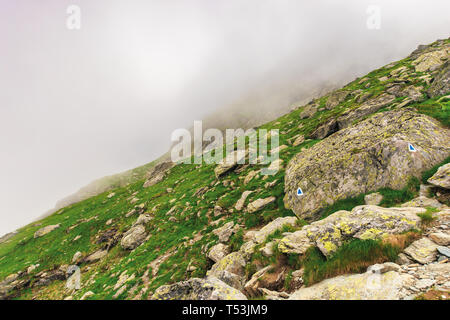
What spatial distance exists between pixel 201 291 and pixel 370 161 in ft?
46.9

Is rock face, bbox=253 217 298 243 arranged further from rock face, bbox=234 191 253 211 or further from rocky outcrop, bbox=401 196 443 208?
rock face, bbox=234 191 253 211

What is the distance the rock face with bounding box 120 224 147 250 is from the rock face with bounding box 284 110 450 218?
22879 mm

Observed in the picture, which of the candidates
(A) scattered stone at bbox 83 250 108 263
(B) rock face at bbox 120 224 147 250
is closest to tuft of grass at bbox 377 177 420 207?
(B) rock face at bbox 120 224 147 250

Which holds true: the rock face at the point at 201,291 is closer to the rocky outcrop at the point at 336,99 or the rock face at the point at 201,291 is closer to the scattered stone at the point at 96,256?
the scattered stone at the point at 96,256

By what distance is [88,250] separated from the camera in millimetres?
32344

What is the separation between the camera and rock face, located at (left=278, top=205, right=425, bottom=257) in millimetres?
7160

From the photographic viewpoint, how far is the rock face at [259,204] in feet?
62.0

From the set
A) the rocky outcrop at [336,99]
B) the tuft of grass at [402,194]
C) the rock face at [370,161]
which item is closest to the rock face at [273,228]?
the rock face at [370,161]

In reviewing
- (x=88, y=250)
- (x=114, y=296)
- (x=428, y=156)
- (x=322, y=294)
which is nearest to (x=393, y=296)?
(x=322, y=294)

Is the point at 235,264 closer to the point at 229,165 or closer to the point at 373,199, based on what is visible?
the point at 373,199

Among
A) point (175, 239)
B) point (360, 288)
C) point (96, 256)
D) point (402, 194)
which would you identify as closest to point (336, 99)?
point (402, 194)

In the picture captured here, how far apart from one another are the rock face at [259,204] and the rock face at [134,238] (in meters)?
18.5

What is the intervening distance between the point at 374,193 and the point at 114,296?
944 inches
